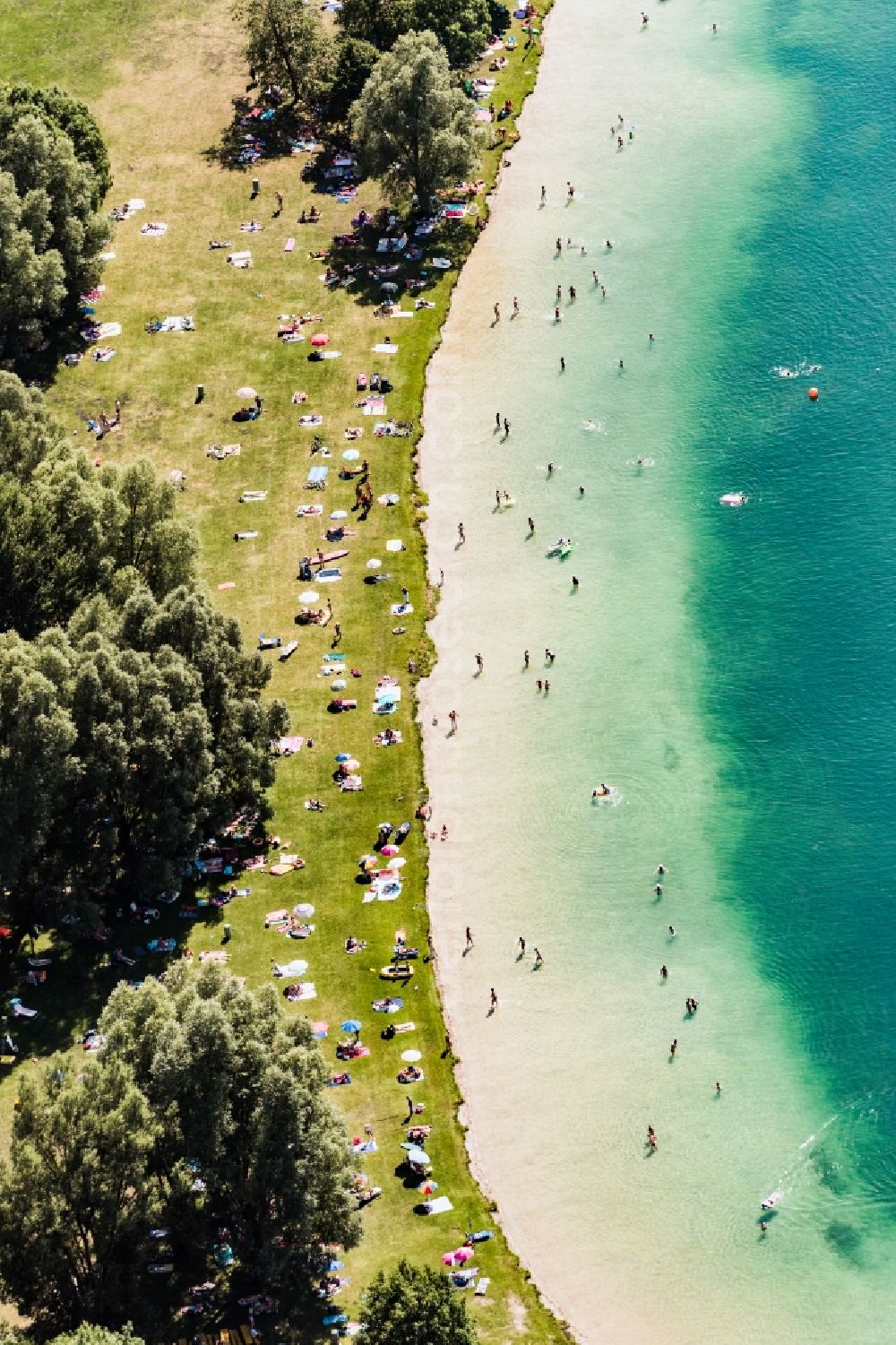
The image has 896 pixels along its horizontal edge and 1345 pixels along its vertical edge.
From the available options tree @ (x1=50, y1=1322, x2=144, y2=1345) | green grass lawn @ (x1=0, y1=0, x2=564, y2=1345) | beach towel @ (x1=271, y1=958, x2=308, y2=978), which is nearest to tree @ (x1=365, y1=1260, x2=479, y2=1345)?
green grass lawn @ (x1=0, y1=0, x2=564, y2=1345)

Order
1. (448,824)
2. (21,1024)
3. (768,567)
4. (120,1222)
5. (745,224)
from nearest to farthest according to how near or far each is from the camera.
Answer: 1. (120,1222)
2. (21,1024)
3. (448,824)
4. (768,567)
5. (745,224)

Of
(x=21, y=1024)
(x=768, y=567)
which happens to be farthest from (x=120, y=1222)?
(x=768, y=567)

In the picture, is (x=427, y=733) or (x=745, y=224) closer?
(x=427, y=733)

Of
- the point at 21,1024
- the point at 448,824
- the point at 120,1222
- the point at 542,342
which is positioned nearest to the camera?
the point at 120,1222

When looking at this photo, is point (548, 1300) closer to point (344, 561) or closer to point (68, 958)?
point (68, 958)

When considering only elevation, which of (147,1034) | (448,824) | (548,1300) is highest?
(448,824)

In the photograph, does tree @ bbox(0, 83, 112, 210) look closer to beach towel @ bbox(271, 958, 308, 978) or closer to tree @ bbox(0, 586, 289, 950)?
tree @ bbox(0, 586, 289, 950)

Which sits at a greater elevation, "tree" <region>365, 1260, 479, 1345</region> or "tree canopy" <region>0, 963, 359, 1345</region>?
"tree canopy" <region>0, 963, 359, 1345</region>
